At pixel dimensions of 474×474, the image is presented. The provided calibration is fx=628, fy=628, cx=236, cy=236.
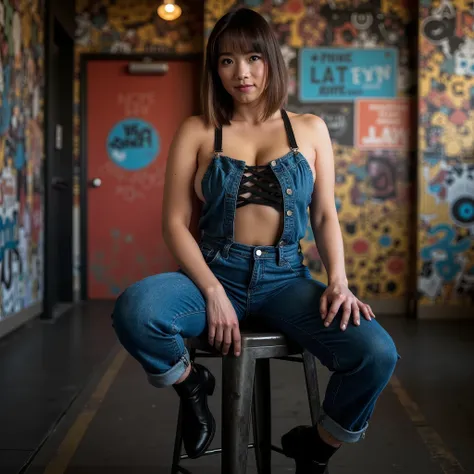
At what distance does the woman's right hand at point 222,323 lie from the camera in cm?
139

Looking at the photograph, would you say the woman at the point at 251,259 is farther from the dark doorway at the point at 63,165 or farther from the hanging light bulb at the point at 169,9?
the dark doorway at the point at 63,165

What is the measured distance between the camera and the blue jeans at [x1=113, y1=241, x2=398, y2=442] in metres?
1.33

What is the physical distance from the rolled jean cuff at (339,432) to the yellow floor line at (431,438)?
2.54ft

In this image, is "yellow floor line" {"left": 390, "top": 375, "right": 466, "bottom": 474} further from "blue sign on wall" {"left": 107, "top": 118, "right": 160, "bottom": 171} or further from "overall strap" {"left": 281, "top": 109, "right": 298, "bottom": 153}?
"blue sign on wall" {"left": 107, "top": 118, "right": 160, "bottom": 171}

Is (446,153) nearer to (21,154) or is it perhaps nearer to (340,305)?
(21,154)

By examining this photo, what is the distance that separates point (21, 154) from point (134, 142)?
1.33 meters

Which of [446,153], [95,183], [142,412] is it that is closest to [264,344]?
[142,412]


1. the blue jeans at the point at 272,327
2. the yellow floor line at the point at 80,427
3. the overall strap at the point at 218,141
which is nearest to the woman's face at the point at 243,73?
the overall strap at the point at 218,141

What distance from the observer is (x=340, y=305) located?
1.38 m

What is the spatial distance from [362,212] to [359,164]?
0.37 m

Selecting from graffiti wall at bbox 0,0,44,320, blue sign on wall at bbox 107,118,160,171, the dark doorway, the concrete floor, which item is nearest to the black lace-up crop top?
the concrete floor

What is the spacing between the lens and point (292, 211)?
5.15ft

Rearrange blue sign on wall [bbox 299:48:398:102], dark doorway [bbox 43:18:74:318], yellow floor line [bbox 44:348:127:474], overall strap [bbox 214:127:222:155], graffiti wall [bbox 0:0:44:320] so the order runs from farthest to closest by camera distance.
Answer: dark doorway [bbox 43:18:74:318] → blue sign on wall [bbox 299:48:398:102] → graffiti wall [bbox 0:0:44:320] → yellow floor line [bbox 44:348:127:474] → overall strap [bbox 214:127:222:155]

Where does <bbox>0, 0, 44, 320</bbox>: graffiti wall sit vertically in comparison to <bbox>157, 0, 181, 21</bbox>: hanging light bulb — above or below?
below
